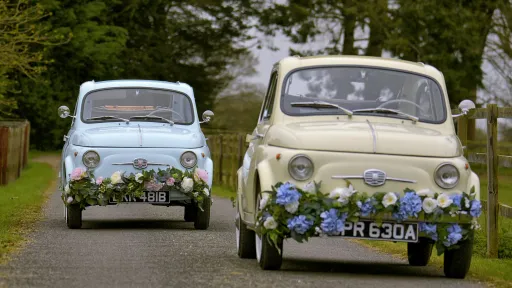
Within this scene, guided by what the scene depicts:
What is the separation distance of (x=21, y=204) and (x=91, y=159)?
19.0ft

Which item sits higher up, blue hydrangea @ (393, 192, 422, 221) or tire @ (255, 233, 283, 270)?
blue hydrangea @ (393, 192, 422, 221)

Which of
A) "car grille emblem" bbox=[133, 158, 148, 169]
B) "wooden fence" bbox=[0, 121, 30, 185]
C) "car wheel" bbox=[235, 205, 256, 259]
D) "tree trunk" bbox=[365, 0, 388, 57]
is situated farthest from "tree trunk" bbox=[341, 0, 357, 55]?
"car wheel" bbox=[235, 205, 256, 259]

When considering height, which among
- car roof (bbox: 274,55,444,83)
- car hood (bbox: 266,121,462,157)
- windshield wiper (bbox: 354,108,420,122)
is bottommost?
car hood (bbox: 266,121,462,157)

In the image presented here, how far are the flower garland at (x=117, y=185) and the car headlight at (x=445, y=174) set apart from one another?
573 cm

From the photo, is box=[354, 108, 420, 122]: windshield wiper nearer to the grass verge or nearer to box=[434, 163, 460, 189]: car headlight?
box=[434, 163, 460, 189]: car headlight

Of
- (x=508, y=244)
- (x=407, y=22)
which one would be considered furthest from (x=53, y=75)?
(x=508, y=244)

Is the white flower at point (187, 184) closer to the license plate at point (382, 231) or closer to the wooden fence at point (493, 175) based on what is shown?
the wooden fence at point (493, 175)

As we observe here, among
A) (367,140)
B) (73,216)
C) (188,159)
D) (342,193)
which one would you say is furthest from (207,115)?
(342,193)

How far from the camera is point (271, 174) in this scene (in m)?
10.2

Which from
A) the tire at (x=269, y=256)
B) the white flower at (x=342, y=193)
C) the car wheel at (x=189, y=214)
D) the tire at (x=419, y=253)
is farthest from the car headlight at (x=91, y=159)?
the white flower at (x=342, y=193)

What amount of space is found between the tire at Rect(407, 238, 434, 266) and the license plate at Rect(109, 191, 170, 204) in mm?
4429

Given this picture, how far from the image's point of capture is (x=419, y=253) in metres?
11.9

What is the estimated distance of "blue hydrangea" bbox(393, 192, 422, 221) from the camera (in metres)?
9.99

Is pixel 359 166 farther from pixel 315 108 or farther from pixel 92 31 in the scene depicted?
pixel 92 31
